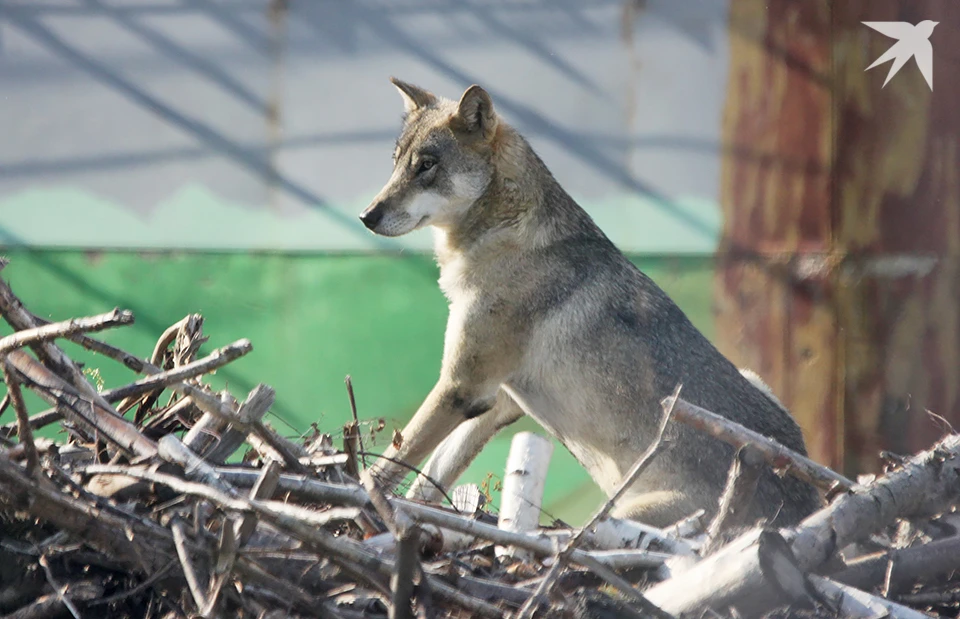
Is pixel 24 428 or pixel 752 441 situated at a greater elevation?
pixel 752 441

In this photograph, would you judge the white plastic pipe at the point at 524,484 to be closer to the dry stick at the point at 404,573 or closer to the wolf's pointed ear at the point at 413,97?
the dry stick at the point at 404,573

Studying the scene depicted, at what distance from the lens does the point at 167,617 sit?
9.06 feet

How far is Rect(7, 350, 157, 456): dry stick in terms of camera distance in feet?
10.1

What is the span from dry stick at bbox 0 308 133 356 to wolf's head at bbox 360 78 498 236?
99.0 inches

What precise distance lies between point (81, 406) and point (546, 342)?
7.63 ft

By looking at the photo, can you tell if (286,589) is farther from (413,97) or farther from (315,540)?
(413,97)

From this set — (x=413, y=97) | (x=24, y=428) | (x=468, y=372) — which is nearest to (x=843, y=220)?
(x=413, y=97)

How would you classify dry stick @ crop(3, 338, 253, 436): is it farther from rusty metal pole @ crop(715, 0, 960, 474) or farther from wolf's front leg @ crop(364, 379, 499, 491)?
rusty metal pole @ crop(715, 0, 960, 474)

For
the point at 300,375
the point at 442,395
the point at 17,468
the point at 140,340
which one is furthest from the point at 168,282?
the point at 17,468

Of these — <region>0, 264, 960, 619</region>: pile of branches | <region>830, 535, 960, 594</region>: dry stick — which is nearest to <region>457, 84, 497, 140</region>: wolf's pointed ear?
<region>0, 264, 960, 619</region>: pile of branches

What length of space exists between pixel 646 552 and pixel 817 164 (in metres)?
5.27

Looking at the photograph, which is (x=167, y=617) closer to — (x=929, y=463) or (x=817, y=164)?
(x=929, y=463)

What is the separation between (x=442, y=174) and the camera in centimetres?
537

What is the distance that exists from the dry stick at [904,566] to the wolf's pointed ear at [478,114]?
285 centimetres
